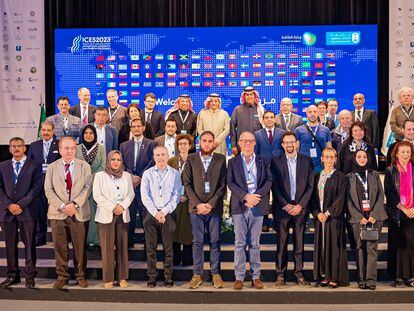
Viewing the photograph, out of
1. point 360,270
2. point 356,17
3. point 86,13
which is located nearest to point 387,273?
point 360,270

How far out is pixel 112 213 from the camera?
6.26m

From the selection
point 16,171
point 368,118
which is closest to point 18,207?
point 16,171

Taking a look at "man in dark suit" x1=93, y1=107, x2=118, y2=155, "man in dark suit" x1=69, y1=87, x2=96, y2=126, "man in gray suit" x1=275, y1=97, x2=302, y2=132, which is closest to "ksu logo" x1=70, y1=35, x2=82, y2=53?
"man in dark suit" x1=69, y1=87, x2=96, y2=126

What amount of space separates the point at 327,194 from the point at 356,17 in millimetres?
5690

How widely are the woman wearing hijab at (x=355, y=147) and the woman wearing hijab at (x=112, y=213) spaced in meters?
2.35

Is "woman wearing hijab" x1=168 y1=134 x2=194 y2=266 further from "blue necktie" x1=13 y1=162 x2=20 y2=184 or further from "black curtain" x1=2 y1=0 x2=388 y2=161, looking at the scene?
"black curtain" x1=2 y1=0 x2=388 y2=161

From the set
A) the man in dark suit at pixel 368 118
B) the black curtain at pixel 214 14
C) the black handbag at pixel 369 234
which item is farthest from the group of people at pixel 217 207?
the black curtain at pixel 214 14

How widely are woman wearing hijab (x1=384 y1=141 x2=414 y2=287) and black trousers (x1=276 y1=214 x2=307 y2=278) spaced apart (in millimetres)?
943

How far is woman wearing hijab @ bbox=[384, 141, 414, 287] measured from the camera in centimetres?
622

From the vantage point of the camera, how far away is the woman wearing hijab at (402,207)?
622 centimetres

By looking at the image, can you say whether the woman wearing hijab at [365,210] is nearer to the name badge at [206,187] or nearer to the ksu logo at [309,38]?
the name badge at [206,187]

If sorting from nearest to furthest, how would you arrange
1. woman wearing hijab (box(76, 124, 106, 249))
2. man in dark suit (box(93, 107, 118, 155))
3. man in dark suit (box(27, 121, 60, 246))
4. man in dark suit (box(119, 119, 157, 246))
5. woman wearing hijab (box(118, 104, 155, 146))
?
woman wearing hijab (box(76, 124, 106, 249))
man in dark suit (box(119, 119, 157, 246))
man in dark suit (box(27, 121, 60, 246))
man in dark suit (box(93, 107, 118, 155))
woman wearing hijab (box(118, 104, 155, 146))

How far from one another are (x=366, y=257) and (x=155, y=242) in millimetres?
2190

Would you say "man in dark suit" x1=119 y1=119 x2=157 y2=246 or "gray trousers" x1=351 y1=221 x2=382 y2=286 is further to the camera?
"man in dark suit" x1=119 y1=119 x2=157 y2=246
